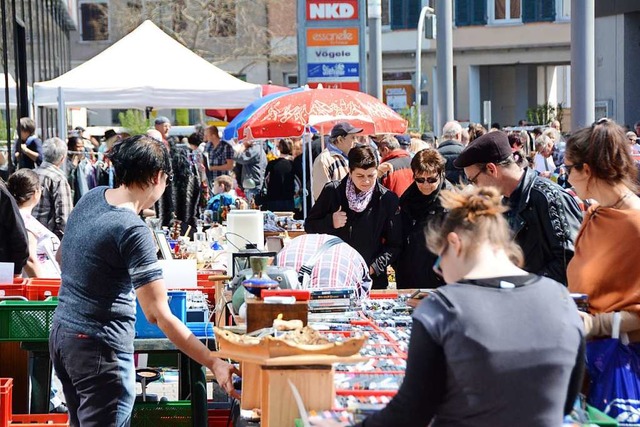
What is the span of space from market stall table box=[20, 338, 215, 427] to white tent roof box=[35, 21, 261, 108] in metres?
7.06

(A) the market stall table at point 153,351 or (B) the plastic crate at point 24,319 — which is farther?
(B) the plastic crate at point 24,319

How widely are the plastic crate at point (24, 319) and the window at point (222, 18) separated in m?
39.1

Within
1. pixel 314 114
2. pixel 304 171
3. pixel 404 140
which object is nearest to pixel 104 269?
pixel 314 114

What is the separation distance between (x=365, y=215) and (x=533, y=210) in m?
2.55

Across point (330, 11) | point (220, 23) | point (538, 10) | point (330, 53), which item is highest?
point (538, 10)

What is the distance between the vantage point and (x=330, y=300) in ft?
16.8

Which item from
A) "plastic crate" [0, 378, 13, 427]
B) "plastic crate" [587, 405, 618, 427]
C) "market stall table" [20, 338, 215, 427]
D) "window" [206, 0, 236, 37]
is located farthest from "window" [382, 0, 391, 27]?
"plastic crate" [587, 405, 618, 427]

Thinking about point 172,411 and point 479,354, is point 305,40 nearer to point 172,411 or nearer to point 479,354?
point 172,411

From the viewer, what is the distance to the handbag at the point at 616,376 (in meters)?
3.97

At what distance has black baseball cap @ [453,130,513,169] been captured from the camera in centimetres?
528

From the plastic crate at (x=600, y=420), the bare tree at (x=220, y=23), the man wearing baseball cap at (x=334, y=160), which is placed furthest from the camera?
the bare tree at (x=220, y=23)

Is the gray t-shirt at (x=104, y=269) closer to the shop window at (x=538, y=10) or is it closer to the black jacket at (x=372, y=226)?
the black jacket at (x=372, y=226)

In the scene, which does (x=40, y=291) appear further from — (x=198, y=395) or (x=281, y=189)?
(x=281, y=189)

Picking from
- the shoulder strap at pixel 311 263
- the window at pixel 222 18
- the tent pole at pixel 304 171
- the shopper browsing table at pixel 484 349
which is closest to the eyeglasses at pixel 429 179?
the shoulder strap at pixel 311 263
